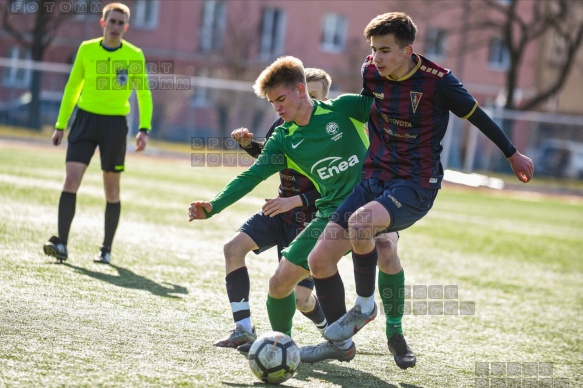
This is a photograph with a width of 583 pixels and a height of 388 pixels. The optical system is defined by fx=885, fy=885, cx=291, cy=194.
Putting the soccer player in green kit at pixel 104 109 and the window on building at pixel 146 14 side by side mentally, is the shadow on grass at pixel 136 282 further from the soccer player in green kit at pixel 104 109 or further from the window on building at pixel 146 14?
the window on building at pixel 146 14

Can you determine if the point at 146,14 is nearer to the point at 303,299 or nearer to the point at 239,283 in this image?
the point at 303,299

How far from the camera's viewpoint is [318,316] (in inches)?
223

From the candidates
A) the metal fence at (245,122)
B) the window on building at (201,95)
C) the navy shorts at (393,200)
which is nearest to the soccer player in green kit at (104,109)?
the navy shorts at (393,200)

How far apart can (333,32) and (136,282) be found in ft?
113

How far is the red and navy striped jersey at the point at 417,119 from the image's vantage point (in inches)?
196

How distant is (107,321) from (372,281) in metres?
1.60

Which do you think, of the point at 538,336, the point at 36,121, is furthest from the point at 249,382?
the point at 36,121

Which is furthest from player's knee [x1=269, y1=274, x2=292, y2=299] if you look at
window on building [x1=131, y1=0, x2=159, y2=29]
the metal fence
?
window on building [x1=131, y1=0, x2=159, y2=29]

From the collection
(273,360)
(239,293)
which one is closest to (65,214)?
(239,293)

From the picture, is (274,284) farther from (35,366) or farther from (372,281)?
(35,366)

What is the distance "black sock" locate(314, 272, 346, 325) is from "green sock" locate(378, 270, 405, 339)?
9.7 inches

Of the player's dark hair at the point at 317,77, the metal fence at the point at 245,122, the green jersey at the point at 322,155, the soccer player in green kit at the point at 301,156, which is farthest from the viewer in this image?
the metal fence at the point at 245,122

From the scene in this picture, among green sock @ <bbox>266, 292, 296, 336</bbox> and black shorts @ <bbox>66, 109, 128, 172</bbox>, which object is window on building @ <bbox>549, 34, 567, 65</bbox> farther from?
green sock @ <bbox>266, 292, 296, 336</bbox>

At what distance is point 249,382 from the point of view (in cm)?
437
